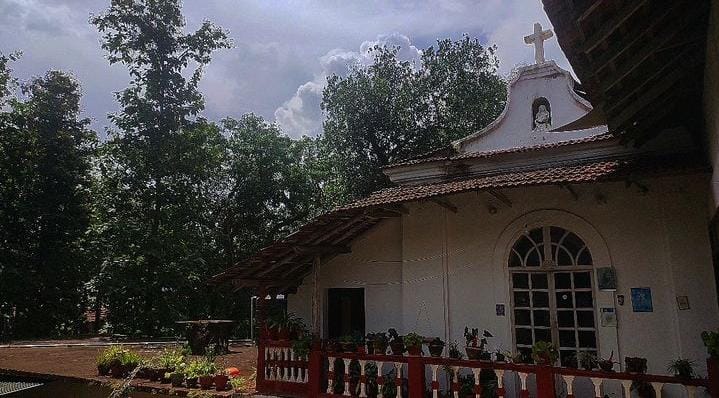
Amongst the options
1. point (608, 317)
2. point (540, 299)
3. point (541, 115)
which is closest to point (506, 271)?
point (540, 299)

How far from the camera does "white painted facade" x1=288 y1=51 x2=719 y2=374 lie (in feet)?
23.0

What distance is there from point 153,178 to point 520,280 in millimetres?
16147

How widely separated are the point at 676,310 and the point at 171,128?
18140 millimetres

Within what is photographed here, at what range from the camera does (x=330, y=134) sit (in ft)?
75.3

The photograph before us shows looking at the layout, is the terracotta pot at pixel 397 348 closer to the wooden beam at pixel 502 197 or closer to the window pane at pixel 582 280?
the wooden beam at pixel 502 197

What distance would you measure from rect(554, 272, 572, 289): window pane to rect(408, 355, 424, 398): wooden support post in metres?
2.51

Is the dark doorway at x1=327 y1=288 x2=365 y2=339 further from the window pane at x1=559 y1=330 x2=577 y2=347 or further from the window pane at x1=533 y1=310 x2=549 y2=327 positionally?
the window pane at x1=559 y1=330 x2=577 y2=347

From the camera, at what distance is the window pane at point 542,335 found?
25.2 ft

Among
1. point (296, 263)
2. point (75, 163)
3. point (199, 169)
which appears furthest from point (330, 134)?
point (296, 263)

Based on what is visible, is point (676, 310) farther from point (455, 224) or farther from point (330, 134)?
point (330, 134)

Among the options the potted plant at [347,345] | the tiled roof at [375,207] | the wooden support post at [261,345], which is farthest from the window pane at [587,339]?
the wooden support post at [261,345]

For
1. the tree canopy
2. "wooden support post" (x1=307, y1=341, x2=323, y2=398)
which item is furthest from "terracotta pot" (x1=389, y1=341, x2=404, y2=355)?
the tree canopy

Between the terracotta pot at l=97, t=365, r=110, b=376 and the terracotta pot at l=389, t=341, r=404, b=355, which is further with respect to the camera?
the terracotta pot at l=97, t=365, r=110, b=376

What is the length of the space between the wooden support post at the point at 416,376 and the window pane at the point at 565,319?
7.58 feet
